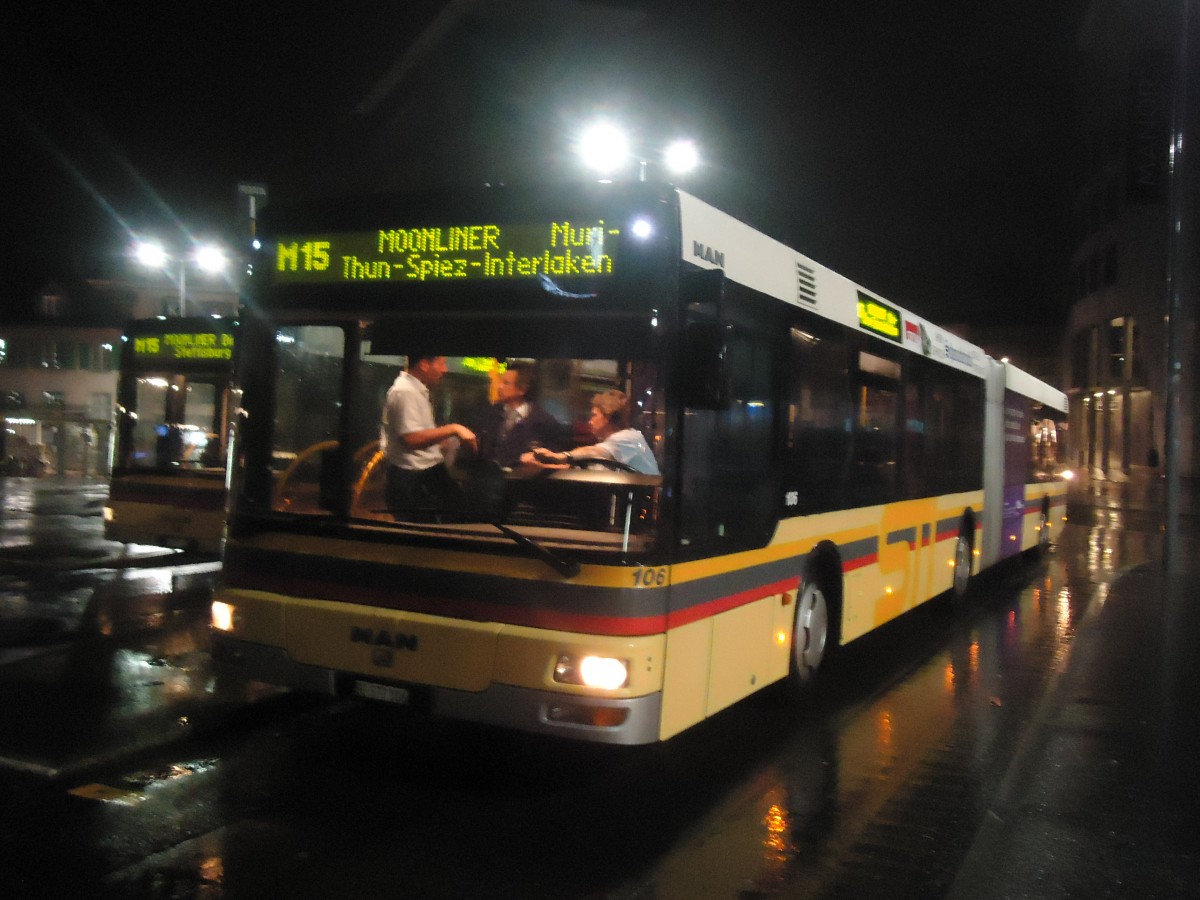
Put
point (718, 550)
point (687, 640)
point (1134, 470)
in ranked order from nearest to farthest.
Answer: point (687, 640), point (718, 550), point (1134, 470)

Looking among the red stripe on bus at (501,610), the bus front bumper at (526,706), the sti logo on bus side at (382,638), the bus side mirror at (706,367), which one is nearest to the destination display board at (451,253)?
the bus side mirror at (706,367)

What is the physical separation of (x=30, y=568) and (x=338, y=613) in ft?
34.8

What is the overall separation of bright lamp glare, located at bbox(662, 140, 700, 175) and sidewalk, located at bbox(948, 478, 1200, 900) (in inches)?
259

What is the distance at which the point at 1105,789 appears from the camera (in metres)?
5.87

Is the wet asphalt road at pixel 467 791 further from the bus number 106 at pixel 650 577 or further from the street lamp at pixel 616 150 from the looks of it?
the street lamp at pixel 616 150

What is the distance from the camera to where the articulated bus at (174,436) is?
43.9 feet

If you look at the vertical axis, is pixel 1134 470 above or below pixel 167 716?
above

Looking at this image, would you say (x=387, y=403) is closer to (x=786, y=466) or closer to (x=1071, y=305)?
(x=786, y=466)

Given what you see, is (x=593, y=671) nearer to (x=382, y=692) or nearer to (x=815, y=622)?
(x=382, y=692)

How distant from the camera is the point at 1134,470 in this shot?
2069 inches

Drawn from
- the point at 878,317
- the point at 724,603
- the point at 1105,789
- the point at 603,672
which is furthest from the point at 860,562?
the point at 603,672

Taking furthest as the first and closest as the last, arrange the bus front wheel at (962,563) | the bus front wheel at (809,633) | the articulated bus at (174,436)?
the articulated bus at (174,436)
the bus front wheel at (962,563)
the bus front wheel at (809,633)

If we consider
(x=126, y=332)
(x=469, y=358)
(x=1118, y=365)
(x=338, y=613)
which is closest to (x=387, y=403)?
(x=469, y=358)

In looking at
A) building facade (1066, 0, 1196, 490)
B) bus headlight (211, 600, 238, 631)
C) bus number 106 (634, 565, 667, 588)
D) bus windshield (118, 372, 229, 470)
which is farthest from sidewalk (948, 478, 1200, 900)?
building facade (1066, 0, 1196, 490)
